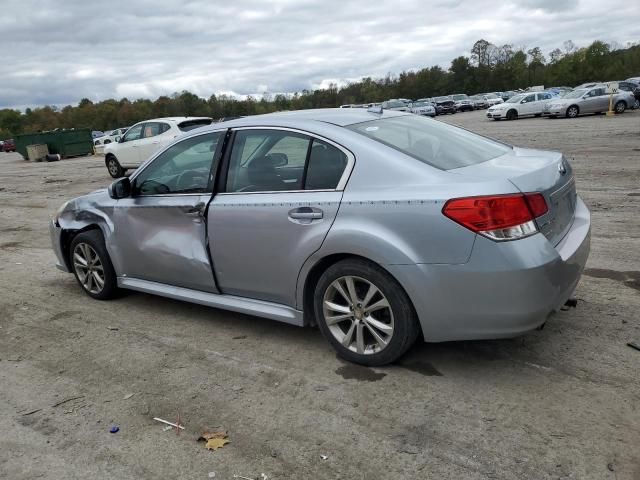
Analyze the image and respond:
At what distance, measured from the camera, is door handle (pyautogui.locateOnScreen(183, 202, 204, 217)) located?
4.30m

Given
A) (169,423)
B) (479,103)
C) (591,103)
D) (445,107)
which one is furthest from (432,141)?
(479,103)

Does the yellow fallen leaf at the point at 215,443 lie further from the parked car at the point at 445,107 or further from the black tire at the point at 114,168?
the parked car at the point at 445,107

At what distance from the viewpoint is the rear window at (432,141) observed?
12.0 feet

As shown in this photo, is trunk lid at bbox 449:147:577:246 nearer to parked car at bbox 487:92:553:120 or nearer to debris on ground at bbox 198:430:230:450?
debris on ground at bbox 198:430:230:450

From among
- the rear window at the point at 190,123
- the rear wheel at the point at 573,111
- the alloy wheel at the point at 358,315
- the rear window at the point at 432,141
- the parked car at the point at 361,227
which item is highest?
the rear window at the point at 190,123

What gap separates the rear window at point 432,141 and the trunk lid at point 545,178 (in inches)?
5.1

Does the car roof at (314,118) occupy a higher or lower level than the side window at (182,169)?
higher

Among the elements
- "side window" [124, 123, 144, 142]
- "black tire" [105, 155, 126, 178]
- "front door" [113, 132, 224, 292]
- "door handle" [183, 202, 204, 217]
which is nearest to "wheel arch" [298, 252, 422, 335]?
"front door" [113, 132, 224, 292]

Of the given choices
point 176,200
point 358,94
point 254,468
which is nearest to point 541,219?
point 254,468

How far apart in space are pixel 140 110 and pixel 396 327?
4220 inches

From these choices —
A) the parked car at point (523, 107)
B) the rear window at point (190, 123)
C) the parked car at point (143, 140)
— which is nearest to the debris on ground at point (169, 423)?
the parked car at point (143, 140)

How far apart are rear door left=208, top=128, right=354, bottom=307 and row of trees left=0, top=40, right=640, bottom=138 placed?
8112 cm

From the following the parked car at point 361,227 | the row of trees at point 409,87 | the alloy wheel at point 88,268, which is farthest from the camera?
the row of trees at point 409,87

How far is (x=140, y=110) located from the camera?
103 metres
